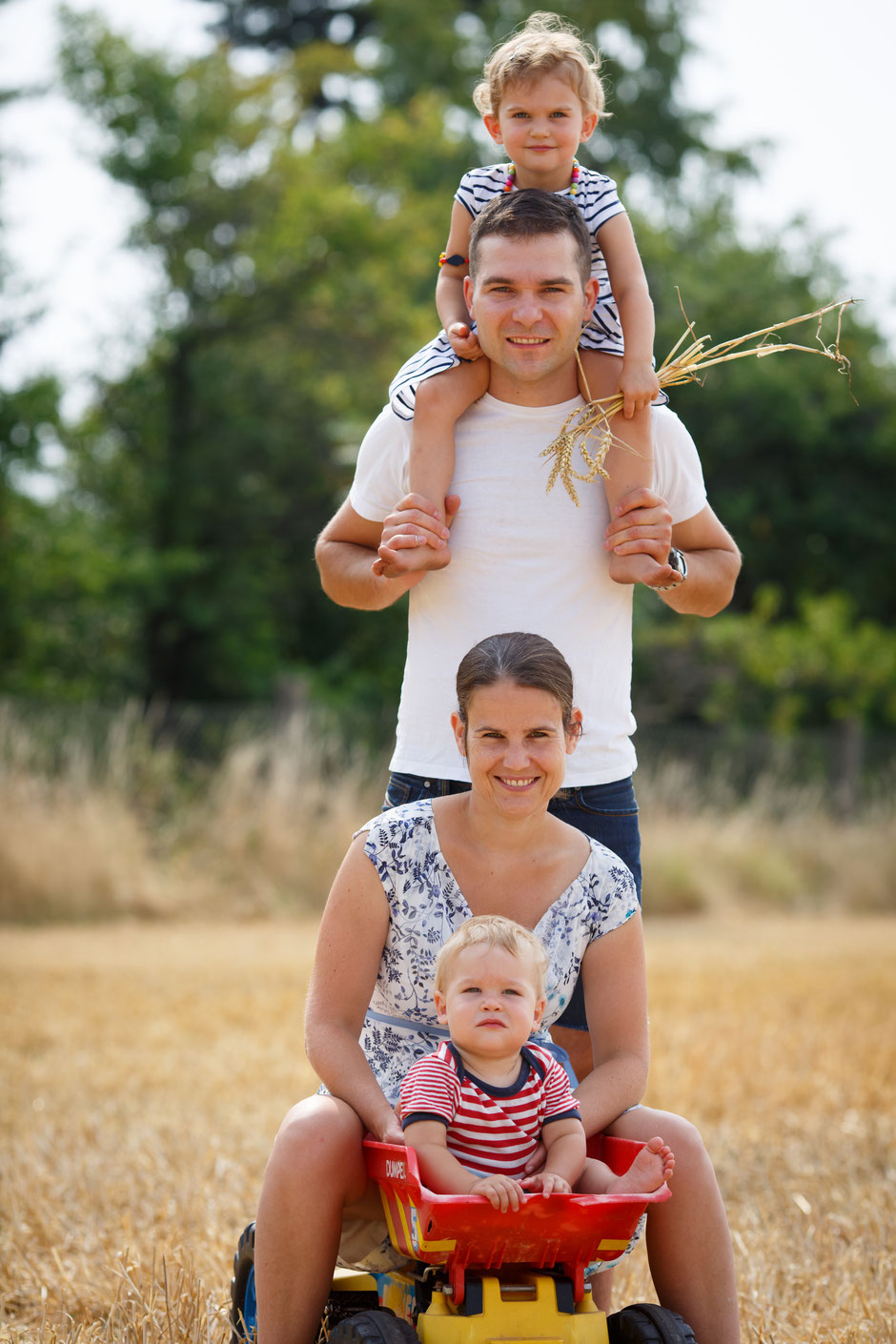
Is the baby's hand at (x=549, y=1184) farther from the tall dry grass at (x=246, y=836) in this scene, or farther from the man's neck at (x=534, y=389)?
the tall dry grass at (x=246, y=836)

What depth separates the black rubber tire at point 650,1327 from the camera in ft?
6.64

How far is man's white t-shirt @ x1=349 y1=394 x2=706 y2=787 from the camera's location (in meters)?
2.56

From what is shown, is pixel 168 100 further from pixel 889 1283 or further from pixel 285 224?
pixel 889 1283

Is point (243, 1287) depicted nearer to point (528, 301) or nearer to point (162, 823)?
point (528, 301)

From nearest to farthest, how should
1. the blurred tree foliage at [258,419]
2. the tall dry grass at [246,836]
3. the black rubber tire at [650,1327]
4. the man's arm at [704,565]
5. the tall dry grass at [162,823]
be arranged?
the black rubber tire at [650,1327]
the man's arm at [704,565]
the tall dry grass at [162,823]
the tall dry grass at [246,836]
the blurred tree foliage at [258,419]

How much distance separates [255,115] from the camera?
15.1 m

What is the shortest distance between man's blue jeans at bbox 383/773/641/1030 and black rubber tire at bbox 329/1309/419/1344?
71 cm

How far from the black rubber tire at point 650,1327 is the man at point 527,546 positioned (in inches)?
22.2

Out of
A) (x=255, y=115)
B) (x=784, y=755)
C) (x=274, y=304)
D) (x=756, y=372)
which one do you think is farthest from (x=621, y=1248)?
(x=756, y=372)

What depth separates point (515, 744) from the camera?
2.28 metres

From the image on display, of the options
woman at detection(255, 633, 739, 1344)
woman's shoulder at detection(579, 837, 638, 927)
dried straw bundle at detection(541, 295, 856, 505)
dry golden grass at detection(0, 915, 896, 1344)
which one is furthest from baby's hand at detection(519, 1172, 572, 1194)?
dried straw bundle at detection(541, 295, 856, 505)

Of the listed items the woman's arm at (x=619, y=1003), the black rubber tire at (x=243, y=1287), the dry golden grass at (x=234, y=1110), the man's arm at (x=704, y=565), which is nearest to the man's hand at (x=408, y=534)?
the man's arm at (x=704, y=565)

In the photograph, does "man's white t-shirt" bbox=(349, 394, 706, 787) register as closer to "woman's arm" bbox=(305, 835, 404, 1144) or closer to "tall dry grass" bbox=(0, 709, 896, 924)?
"woman's arm" bbox=(305, 835, 404, 1144)

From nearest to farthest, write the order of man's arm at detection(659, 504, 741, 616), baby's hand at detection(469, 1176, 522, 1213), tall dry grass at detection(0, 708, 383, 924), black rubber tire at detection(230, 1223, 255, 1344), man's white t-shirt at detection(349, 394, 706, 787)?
1. baby's hand at detection(469, 1176, 522, 1213)
2. black rubber tire at detection(230, 1223, 255, 1344)
3. man's white t-shirt at detection(349, 394, 706, 787)
4. man's arm at detection(659, 504, 741, 616)
5. tall dry grass at detection(0, 708, 383, 924)
